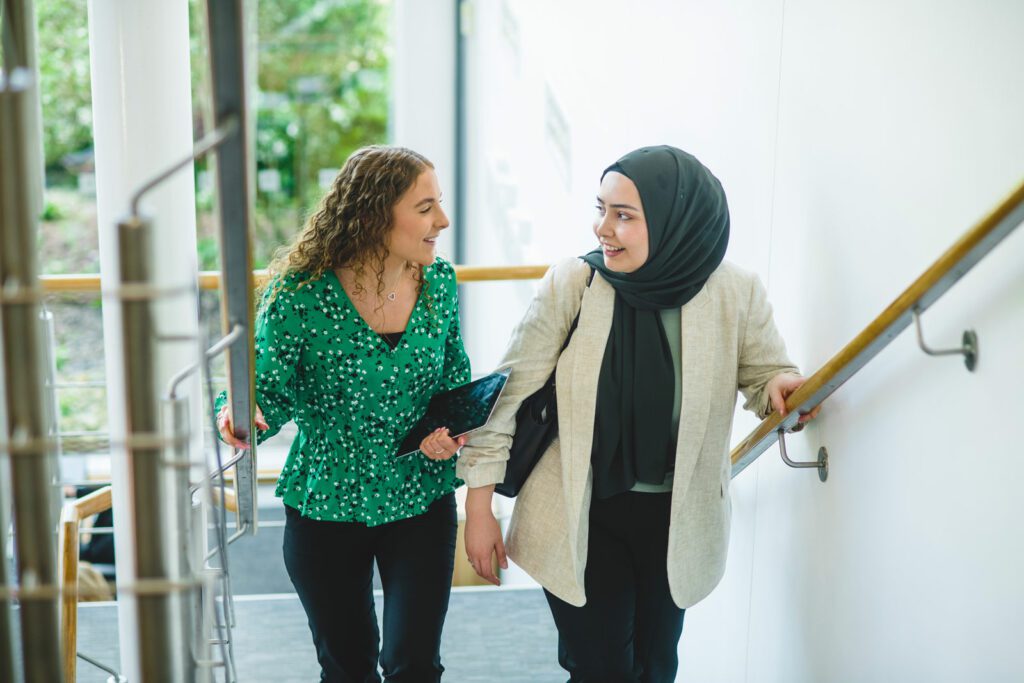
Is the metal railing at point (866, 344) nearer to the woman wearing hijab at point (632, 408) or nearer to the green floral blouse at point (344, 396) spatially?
the woman wearing hijab at point (632, 408)

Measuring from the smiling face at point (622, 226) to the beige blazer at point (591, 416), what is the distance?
2.6 inches

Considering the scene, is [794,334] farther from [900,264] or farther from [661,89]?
[661,89]

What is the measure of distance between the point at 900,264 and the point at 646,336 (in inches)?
20.1

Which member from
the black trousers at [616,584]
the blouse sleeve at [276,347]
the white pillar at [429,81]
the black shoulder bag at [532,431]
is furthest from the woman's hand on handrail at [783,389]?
the white pillar at [429,81]

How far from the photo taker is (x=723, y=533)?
2.34 m

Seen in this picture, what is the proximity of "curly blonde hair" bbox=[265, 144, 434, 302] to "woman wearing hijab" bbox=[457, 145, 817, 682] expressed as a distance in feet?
1.22

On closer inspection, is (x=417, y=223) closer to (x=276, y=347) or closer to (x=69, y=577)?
(x=276, y=347)

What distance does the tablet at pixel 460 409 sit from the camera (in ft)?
7.42

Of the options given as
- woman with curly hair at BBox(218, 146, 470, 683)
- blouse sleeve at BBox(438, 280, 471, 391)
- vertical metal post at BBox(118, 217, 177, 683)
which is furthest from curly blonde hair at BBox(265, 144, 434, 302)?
vertical metal post at BBox(118, 217, 177, 683)

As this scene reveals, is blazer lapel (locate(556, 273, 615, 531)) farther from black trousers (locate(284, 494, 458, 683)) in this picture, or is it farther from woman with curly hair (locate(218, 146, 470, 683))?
black trousers (locate(284, 494, 458, 683))

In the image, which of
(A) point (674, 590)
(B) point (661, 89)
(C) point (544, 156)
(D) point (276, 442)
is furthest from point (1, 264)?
(D) point (276, 442)

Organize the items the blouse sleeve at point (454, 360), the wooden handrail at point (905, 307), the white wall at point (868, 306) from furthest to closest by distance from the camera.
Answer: the blouse sleeve at point (454, 360) → the white wall at point (868, 306) → the wooden handrail at point (905, 307)

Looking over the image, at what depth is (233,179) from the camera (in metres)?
1.39

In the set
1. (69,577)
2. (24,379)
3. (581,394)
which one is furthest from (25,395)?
(69,577)
